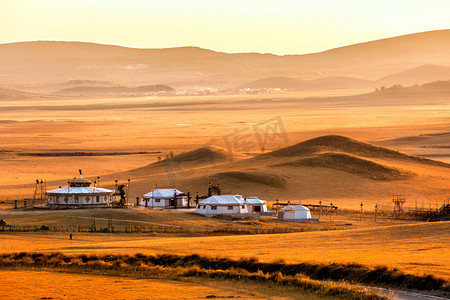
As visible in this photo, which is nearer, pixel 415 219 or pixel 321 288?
pixel 321 288

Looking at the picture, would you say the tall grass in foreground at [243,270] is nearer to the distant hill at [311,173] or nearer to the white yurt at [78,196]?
the white yurt at [78,196]

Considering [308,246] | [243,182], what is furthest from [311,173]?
[308,246]

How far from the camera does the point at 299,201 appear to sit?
294 feet

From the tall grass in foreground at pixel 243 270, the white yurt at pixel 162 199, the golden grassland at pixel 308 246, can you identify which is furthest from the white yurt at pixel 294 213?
the tall grass in foreground at pixel 243 270

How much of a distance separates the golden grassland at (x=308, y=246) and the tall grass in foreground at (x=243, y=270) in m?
1.11

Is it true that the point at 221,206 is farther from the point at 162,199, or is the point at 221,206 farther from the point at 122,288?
the point at 122,288

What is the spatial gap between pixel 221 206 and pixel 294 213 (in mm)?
6611

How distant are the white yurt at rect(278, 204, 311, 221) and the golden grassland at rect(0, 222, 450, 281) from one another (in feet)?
58.5

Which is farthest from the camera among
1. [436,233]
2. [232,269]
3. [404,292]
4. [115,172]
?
[115,172]

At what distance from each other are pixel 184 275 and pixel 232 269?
217 centimetres

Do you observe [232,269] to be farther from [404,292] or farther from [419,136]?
[419,136]

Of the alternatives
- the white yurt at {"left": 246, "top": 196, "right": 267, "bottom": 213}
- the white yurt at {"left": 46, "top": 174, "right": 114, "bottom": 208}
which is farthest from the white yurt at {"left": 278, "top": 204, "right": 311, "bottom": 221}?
the white yurt at {"left": 46, "top": 174, "right": 114, "bottom": 208}

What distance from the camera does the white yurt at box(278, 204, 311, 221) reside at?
7512 cm

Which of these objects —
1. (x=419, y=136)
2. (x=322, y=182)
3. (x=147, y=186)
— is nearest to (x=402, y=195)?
(x=322, y=182)
